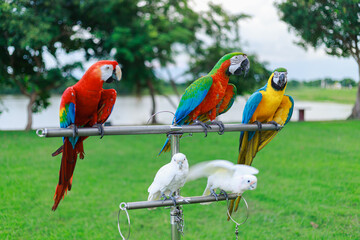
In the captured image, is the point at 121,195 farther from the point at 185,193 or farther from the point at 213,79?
the point at 213,79

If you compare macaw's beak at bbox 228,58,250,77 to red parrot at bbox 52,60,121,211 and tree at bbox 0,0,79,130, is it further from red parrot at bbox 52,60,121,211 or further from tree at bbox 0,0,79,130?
tree at bbox 0,0,79,130

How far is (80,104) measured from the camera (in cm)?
153

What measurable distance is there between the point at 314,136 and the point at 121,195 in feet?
12.9

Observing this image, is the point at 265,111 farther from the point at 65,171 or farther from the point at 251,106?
the point at 65,171

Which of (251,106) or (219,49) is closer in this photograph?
(251,106)

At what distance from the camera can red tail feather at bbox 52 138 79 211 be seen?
1.36m

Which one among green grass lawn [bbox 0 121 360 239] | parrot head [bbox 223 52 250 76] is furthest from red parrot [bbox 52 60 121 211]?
green grass lawn [bbox 0 121 360 239]

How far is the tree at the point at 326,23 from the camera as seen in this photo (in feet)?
24.5

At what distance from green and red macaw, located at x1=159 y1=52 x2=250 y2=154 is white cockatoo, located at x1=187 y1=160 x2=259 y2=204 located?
283 millimetres

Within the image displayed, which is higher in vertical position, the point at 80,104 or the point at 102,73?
the point at 102,73

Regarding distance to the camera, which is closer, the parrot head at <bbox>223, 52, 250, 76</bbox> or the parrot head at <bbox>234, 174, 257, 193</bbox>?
the parrot head at <bbox>234, 174, 257, 193</bbox>

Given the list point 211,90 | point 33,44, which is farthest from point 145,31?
point 211,90

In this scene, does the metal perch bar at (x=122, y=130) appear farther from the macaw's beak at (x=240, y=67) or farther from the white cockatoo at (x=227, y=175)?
the macaw's beak at (x=240, y=67)

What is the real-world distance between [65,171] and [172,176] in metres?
0.40
